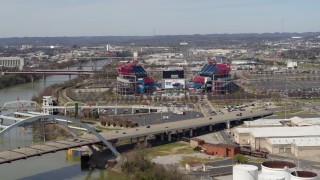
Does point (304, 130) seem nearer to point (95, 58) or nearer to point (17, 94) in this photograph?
point (17, 94)

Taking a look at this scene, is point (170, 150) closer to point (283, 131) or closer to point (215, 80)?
point (283, 131)

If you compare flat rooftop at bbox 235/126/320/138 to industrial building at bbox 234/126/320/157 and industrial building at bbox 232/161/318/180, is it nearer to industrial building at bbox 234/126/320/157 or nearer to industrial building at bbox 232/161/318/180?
industrial building at bbox 234/126/320/157

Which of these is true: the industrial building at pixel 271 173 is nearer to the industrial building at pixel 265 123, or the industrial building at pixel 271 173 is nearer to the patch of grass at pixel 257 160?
the patch of grass at pixel 257 160

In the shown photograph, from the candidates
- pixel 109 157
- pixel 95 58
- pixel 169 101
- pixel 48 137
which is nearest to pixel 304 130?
pixel 109 157

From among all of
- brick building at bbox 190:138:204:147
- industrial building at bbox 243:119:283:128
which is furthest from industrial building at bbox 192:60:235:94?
brick building at bbox 190:138:204:147

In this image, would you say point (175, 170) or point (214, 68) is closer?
point (175, 170)

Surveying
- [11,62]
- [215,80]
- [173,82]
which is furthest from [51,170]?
[11,62]
